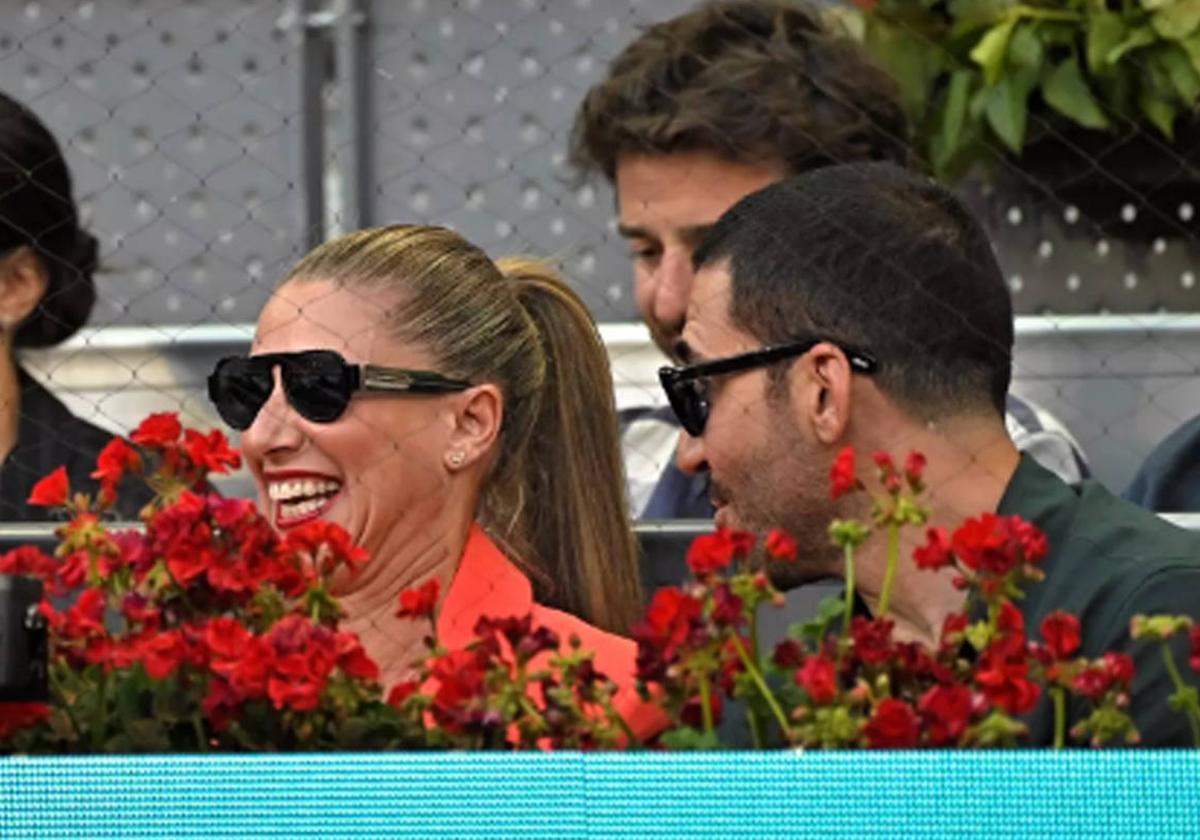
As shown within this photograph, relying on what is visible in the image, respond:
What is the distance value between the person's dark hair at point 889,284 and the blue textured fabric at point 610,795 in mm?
959

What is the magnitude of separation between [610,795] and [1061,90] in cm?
221

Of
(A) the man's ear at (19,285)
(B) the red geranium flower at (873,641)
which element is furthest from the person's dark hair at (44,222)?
(B) the red geranium flower at (873,641)

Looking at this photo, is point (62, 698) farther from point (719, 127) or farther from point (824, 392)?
point (719, 127)

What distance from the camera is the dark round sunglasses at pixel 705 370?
9.32 ft

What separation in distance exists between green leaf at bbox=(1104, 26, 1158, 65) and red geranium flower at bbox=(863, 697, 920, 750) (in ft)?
6.55

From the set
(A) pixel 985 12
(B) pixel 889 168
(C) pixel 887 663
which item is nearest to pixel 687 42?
(A) pixel 985 12

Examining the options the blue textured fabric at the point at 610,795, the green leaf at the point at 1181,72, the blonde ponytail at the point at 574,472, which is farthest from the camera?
the green leaf at the point at 1181,72

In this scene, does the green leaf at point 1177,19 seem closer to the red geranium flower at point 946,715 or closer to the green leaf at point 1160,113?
the green leaf at point 1160,113

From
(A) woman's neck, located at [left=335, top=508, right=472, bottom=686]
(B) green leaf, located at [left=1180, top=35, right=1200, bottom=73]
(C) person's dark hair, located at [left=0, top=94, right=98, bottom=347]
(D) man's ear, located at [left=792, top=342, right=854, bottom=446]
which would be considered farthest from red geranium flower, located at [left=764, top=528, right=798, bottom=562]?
(B) green leaf, located at [left=1180, top=35, right=1200, bottom=73]

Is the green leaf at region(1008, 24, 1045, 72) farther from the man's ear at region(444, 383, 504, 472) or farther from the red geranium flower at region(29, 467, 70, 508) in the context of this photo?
the red geranium flower at region(29, 467, 70, 508)

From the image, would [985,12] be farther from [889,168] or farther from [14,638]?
[14,638]

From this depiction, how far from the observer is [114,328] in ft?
13.6

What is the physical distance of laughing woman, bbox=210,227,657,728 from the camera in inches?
118

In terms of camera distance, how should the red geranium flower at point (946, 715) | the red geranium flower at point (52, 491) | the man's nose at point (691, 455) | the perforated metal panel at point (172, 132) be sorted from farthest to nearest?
the perforated metal panel at point (172, 132) < the man's nose at point (691, 455) < the red geranium flower at point (52, 491) < the red geranium flower at point (946, 715)
